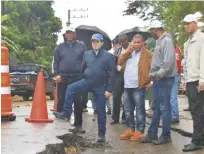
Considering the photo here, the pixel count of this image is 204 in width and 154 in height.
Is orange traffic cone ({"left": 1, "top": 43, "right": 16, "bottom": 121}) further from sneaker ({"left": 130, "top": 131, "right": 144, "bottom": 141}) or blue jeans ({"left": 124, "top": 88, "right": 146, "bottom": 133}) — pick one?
sneaker ({"left": 130, "top": 131, "right": 144, "bottom": 141})

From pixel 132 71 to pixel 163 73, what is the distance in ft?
2.77

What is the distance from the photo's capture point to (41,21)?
5341 cm

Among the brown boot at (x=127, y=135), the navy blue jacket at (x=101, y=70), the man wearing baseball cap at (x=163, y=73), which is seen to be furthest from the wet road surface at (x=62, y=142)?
the navy blue jacket at (x=101, y=70)

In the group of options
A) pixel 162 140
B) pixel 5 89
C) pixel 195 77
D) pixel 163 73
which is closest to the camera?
pixel 195 77

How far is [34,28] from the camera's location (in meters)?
48.4

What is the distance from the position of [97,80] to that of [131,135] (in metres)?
1.04

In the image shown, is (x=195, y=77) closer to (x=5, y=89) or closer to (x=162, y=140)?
(x=162, y=140)

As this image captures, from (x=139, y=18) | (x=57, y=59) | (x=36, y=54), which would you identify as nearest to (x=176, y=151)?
(x=57, y=59)

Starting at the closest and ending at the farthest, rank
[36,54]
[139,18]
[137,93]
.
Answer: [137,93] < [36,54] < [139,18]

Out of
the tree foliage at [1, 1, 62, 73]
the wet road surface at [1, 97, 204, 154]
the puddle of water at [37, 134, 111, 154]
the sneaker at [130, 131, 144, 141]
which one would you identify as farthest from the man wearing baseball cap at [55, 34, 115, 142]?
the tree foliage at [1, 1, 62, 73]

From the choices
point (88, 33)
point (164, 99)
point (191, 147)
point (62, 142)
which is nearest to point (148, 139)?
point (164, 99)

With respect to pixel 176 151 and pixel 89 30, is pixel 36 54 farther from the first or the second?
pixel 176 151

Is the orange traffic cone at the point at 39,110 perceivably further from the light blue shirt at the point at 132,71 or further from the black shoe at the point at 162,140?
the black shoe at the point at 162,140

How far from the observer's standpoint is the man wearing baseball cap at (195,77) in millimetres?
6332
